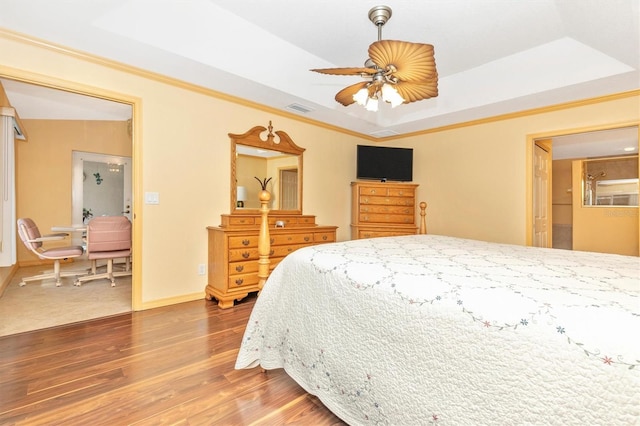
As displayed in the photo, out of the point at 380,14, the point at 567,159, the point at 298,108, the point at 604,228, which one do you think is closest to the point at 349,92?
the point at 380,14

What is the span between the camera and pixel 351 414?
128 cm

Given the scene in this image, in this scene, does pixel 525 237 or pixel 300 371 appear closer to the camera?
pixel 300 371

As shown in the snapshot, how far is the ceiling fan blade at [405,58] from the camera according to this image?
169 centimetres

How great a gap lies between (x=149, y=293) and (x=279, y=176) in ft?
6.73

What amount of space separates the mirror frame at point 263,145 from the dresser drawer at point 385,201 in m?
1.14

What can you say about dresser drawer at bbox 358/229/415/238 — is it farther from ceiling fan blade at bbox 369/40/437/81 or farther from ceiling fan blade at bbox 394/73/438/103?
ceiling fan blade at bbox 369/40/437/81

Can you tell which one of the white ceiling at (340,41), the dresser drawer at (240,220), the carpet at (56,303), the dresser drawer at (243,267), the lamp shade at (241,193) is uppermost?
the white ceiling at (340,41)

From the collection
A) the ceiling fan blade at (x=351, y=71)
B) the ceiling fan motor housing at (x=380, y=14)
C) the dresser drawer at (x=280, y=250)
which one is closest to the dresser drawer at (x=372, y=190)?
the dresser drawer at (x=280, y=250)

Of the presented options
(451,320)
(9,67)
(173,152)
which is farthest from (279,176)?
(451,320)

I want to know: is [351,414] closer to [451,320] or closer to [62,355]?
[451,320]

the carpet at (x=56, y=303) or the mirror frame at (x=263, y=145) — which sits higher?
the mirror frame at (x=263, y=145)

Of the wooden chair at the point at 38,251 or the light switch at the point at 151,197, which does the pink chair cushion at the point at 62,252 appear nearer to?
the wooden chair at the point at 38,251

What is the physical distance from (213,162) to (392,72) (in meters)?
2.27

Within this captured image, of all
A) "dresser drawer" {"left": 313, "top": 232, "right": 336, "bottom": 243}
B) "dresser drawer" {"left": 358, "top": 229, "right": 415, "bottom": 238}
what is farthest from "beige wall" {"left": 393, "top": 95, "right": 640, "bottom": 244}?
"dresser drawer" {"left": 313, "top": 232, "right": 336, "bottom": 243}
